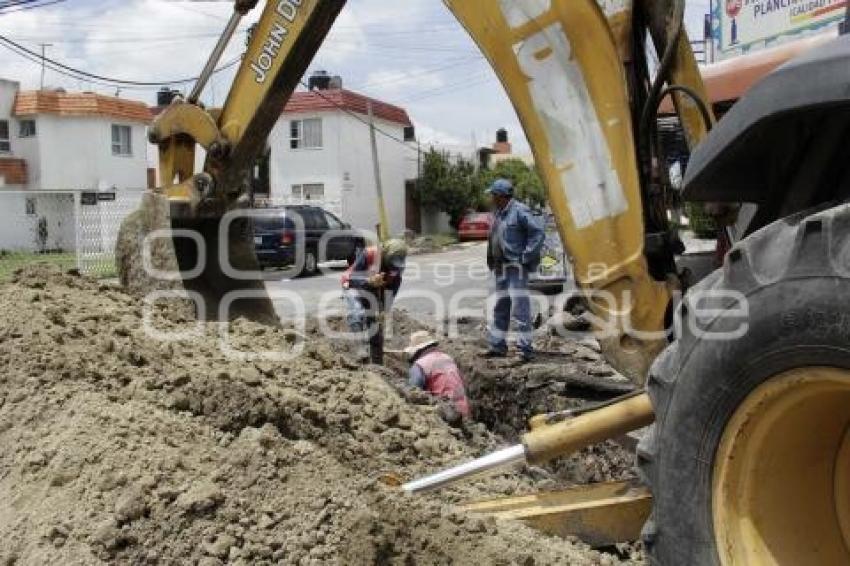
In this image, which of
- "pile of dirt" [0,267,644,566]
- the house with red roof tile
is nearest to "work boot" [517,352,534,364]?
"pile of dirt" [0,267,644,566]

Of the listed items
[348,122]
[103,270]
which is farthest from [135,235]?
[348,122]

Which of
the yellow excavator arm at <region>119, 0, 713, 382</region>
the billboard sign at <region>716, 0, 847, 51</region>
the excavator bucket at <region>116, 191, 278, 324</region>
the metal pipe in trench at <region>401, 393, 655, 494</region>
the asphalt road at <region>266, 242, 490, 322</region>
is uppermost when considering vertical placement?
the billboard sign at <region>716, 0, 847, 51</region>

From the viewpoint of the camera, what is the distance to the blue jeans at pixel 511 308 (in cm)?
962

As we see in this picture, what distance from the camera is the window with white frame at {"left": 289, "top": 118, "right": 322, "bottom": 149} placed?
3991 centimetres

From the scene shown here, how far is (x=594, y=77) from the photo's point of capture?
3422mm

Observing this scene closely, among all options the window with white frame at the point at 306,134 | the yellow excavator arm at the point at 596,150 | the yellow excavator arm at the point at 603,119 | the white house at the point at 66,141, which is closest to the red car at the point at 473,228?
the window with white frame at the point at 306,134

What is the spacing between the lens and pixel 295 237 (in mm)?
24453

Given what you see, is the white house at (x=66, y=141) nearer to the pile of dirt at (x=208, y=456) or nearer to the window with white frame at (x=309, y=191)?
the window with white frame at (x=309, y=191)

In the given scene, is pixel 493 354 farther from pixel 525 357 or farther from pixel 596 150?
pixel 596 150

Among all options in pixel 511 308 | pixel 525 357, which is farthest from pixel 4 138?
pixel 525 357

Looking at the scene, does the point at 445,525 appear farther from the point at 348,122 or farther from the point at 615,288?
the point at 348,122

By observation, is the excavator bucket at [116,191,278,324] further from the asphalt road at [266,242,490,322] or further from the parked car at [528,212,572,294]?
the parked car at [528,212,572,294]

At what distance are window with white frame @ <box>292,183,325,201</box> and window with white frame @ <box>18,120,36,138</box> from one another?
1059 cm

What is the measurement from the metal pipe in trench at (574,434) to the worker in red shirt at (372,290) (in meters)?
5.92
